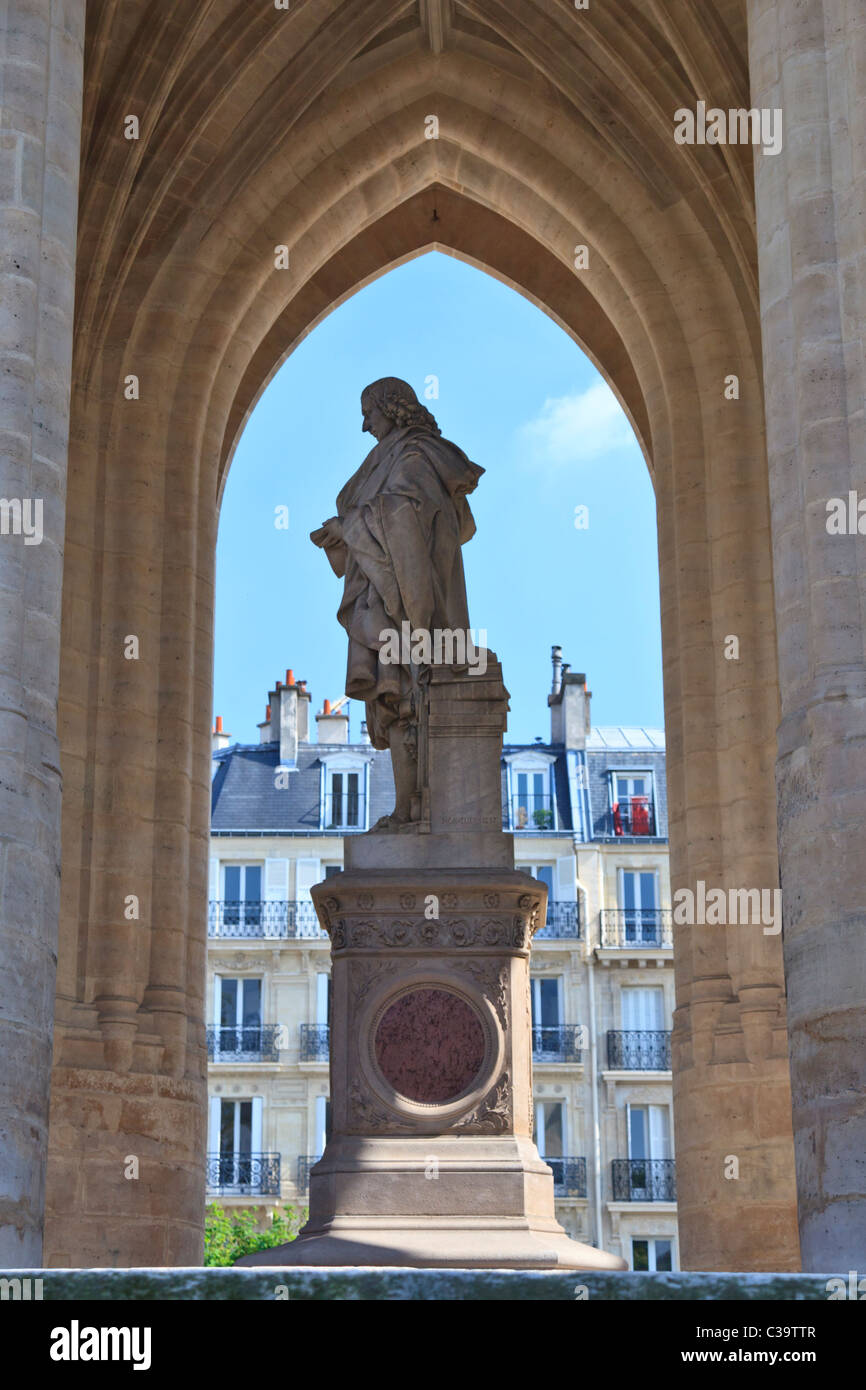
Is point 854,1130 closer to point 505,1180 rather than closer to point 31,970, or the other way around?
point 505,1180

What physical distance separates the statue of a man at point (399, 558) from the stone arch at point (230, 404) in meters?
4.68

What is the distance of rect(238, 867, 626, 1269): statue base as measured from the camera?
1099 centimetres

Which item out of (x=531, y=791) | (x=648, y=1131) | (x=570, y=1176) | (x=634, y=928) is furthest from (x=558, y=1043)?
(x=531, y=791)

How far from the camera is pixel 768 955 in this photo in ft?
52.9

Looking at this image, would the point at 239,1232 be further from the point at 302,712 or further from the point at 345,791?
the point at 302,712

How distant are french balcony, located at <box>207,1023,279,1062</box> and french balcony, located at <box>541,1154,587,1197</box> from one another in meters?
4.83

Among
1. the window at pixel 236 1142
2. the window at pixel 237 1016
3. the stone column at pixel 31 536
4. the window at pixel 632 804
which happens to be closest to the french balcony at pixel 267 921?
the window at pixel 237 1016

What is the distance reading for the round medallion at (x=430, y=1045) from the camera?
11.4 metres

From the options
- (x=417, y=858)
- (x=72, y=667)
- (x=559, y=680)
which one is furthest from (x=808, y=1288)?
(x=559, y=680)

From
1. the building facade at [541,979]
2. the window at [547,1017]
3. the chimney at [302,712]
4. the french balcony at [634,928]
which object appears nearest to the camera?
the building facade at [541,979]

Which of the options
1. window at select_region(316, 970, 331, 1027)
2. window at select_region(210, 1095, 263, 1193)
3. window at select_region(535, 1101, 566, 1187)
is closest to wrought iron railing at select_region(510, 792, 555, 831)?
window at select_region(316, 970, 331, 1027)

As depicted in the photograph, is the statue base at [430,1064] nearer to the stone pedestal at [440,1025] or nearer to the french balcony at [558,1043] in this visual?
the stone pedestal at [440,1025]

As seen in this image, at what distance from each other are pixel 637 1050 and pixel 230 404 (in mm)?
18558

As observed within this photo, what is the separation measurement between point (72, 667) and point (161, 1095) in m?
3.49
